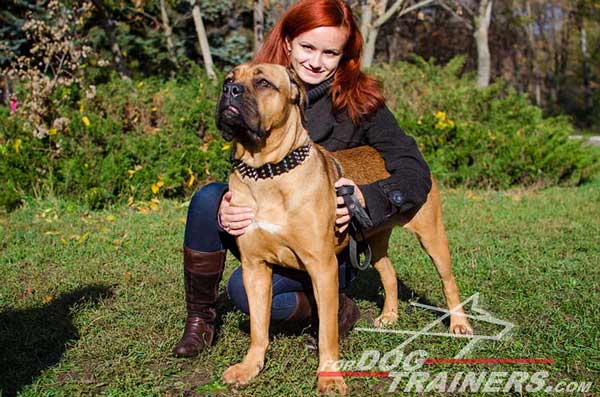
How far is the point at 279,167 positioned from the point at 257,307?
30.2 inches

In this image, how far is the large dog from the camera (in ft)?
9.77

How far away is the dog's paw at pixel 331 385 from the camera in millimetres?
2986

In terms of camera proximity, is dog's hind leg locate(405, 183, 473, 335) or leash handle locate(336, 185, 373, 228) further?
dog's hind leg locate(405, 183, 473, 335)

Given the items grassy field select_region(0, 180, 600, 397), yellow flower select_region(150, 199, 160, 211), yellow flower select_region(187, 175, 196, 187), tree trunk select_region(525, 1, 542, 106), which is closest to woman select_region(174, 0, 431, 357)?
grassy field select_region(0, 180, 600, 397)

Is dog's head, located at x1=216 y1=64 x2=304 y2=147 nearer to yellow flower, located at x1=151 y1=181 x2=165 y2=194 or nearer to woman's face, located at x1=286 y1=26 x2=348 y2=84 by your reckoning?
woman's face, located at x1=286 y1=26 x2=348 y2=84

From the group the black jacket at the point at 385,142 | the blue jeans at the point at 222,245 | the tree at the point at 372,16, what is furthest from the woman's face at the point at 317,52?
the tree at the point at 372,16

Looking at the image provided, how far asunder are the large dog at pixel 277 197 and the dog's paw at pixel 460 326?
1.02 m

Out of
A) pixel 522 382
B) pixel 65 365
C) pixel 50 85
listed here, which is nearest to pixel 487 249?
pixel 522 382

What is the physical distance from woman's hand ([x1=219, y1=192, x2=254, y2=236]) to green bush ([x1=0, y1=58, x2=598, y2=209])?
4.80m

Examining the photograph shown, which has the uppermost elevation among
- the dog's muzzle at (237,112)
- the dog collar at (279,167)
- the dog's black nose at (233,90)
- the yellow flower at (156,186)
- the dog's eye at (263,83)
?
the dog's eye at (263,83)

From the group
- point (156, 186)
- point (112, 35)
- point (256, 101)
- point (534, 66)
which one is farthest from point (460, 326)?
point (534, 66)

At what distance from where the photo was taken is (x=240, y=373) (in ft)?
10.3

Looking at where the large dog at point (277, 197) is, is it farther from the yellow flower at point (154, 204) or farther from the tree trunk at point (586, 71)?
the tree trunk at point (586, 71)

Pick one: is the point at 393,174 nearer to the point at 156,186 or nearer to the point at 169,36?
the point at 156,186
